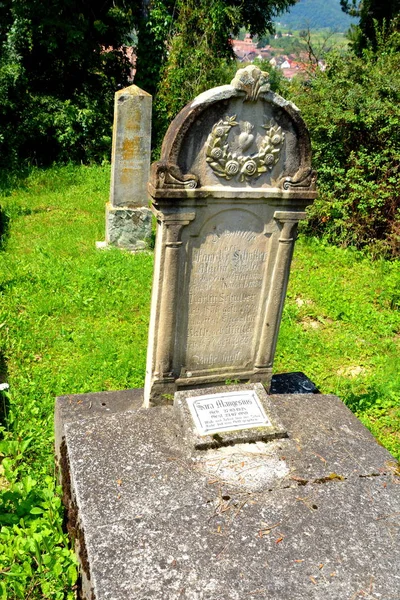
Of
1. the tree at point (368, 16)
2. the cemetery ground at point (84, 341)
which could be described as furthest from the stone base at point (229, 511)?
the tree at point (368, 16)

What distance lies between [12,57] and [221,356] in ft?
38.0

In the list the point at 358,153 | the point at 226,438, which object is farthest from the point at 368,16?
the point at 226,438

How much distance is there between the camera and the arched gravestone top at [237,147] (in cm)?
306

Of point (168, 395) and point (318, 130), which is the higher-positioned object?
point (318, 130)

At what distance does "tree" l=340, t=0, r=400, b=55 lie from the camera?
13.8 meters

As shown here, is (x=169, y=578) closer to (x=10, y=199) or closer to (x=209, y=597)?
(x=209, y=597)

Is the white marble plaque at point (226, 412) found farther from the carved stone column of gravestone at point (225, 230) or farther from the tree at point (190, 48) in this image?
the tree at point (190, 48)

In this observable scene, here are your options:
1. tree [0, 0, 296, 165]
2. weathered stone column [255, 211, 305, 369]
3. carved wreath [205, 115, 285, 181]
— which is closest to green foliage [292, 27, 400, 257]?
weathered stone column [255, 211, 305, 369]

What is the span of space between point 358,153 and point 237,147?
5367 millimetres

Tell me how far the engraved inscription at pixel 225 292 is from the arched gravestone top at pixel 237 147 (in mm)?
280

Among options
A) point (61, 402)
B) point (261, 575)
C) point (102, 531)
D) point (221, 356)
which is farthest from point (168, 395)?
point (261, 575)

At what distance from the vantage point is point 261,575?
2.42m

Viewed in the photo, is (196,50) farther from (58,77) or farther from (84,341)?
(84,341)

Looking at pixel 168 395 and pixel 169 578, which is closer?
pixel 169 578
